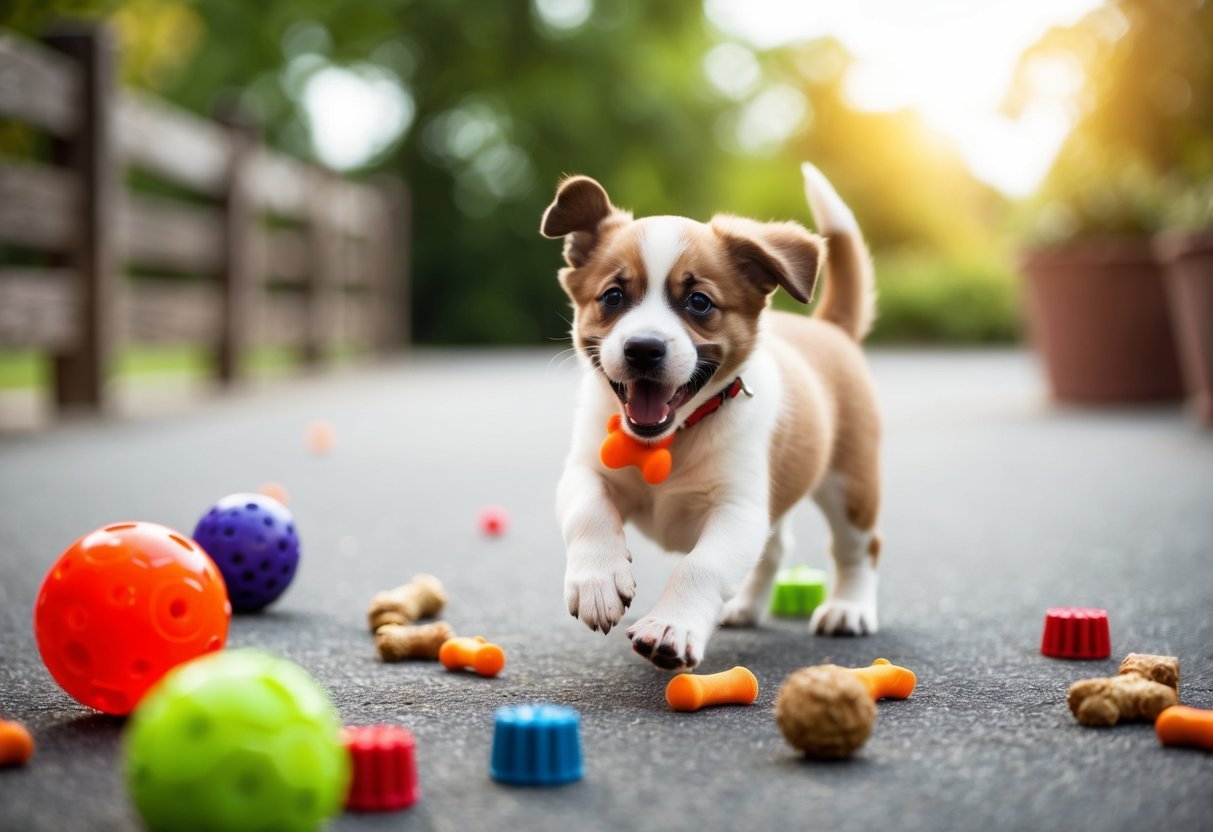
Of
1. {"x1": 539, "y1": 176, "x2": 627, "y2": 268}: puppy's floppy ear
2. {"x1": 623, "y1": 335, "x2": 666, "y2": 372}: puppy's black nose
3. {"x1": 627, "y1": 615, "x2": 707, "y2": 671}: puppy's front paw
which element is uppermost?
{"x1": 539, "y1": 176, "x2": 627, "y2": 268}: puppy's floppy ear

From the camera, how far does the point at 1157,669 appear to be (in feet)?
8.28

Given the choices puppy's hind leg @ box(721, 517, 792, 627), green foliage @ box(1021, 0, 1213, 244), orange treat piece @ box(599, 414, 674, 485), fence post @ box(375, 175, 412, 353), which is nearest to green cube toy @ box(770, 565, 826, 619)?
puppy's hind leg @ box(721, 517, 792, 627)

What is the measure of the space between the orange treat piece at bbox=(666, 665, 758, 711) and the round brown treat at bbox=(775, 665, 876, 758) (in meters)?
0.31

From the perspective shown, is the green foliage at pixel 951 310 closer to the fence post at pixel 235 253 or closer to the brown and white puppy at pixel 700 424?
the fence post at pixel 235 253

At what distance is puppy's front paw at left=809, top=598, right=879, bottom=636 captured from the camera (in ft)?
10.4

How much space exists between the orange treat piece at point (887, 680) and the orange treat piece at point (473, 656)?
0.74 metres

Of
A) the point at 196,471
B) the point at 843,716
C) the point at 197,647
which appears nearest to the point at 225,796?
the point at 197,647

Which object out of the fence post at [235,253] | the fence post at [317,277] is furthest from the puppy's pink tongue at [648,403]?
the fence post at [317,277]

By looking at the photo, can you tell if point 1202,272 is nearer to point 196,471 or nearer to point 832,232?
point 832,232

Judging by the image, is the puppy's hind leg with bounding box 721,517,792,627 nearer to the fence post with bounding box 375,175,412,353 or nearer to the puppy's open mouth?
the puppy's open mouth

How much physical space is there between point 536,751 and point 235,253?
9113 mm

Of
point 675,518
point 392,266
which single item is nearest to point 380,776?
point 675,518

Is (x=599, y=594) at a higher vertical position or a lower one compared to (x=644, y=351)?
lower

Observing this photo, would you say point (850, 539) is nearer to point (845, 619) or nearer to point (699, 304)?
point (845, 619)
